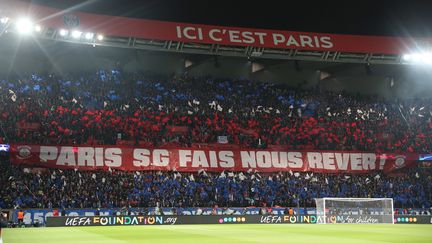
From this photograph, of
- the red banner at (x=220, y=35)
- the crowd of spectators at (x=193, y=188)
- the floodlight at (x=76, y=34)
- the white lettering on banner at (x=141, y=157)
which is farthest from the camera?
the floodlight at (x=76, y=34)

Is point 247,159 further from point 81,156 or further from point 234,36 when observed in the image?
point 81,156

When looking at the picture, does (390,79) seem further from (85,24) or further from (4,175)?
(4,175)

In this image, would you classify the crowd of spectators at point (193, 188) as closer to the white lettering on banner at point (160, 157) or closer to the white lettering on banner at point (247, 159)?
the white lettering on banner at point (247, 159)

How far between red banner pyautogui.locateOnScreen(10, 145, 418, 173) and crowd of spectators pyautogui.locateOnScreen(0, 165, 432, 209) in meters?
0.65

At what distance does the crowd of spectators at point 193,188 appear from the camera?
32.4m

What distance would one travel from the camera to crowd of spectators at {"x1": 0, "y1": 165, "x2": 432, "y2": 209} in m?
32.4

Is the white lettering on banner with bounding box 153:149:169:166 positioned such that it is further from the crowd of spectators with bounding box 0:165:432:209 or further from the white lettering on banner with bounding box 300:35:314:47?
the white lettering on banner with bounding box 300:35:314:47

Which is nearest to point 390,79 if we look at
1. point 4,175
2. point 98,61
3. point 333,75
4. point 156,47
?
point 333,75

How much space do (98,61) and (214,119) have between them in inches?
503

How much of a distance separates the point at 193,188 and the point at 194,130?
5.87 metres

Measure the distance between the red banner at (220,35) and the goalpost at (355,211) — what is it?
559 inches

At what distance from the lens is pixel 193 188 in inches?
1425

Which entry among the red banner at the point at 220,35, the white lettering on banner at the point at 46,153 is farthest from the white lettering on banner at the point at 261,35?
the white lettering on banner at the point at 46,153

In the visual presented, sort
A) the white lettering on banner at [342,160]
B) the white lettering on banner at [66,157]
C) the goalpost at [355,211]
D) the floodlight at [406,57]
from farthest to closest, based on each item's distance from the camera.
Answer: the floodlight at [406,57] → the white lettering on banner at [342,160] → the white lettering on banner at [66,157] → the goalpost at [355,211]
